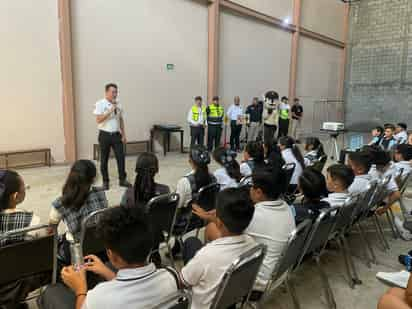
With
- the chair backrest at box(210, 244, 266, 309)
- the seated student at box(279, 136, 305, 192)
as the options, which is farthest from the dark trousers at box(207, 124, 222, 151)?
the chair backrest at box(210, 244, 266, 309)

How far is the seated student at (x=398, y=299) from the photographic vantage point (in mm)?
1402

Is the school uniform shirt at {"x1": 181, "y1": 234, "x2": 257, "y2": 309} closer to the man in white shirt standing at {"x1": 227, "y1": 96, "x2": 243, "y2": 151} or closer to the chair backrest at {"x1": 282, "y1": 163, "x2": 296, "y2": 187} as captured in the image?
the chair backrest at {"x1": 282, "y1": 163, "x2": 296, "y2": 187}

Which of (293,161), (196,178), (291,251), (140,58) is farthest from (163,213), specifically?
(140,58)

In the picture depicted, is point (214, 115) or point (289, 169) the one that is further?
point (214, 115)

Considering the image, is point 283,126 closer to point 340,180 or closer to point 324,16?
point 324,16

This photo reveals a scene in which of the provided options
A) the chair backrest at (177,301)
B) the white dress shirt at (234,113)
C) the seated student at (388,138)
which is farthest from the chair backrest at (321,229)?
the white dress shirt at (234,113)

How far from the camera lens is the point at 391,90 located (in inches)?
472

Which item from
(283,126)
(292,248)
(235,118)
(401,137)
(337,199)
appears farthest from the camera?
(283,126)

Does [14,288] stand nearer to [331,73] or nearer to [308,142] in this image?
[308,142]

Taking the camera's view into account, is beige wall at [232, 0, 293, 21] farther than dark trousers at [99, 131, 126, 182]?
Yes

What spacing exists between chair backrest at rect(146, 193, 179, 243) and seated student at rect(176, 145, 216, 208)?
18 cm

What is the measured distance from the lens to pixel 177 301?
38.7 inches

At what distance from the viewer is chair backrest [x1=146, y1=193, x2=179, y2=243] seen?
197 cm

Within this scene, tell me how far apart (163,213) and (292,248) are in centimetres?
85
